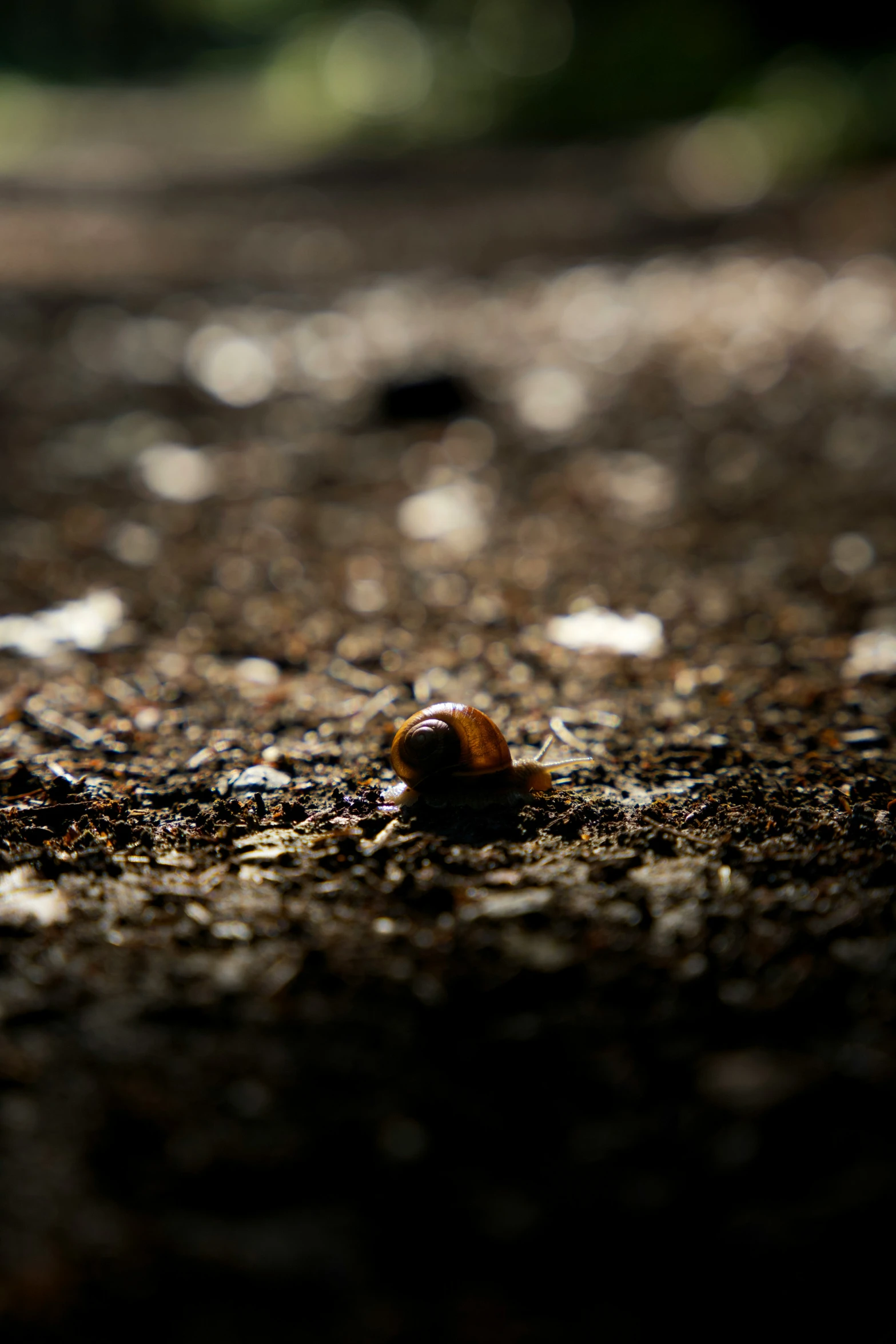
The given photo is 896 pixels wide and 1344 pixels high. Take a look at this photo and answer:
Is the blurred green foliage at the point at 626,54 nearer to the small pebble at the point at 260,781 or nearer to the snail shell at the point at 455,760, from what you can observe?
the snail shell at the point at 455,760

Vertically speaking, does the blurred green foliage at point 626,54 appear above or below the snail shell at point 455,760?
above

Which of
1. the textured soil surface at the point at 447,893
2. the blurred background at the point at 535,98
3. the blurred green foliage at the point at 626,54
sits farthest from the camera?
the blurred green foliage at the point at 626,54

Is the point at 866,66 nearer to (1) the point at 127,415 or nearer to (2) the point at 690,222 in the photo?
(2) the point at 690,222

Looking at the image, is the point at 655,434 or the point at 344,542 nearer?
the point at 344,542

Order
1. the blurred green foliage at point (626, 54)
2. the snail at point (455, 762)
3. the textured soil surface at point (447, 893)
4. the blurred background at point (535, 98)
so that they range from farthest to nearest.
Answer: the blurred green foliage at point (626, 54) → the blurred background at point (535, 98) → the snail at point (455, 762) → the textured soil surface at point (447, 893)

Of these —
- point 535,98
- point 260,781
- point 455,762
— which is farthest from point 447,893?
point 535,98

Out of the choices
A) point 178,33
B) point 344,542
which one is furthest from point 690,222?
point 178,33

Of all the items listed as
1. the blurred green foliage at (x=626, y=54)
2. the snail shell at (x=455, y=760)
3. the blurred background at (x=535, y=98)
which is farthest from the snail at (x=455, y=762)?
the blurred green foliage at (x=626, y=54)

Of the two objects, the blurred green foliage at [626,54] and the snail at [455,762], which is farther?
the blurred green foliage at [626,54]

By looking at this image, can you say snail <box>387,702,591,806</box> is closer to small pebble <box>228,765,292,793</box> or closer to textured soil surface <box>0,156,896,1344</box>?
textured soil surface <box>0,156,896,1344</box>
